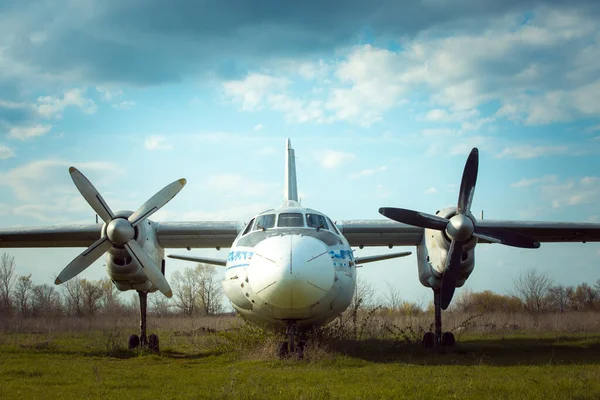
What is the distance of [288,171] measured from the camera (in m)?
18.5

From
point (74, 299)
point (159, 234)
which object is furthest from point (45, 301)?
point (159, 234)

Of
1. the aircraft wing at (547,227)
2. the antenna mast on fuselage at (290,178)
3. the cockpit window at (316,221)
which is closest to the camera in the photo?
the cockpit window at (316,221)

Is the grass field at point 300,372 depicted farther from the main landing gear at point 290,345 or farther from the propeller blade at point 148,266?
the propeller blade at point 148,266

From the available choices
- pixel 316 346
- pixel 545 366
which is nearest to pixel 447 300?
pixel 545 366

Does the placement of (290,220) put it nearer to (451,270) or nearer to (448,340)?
(451,270)

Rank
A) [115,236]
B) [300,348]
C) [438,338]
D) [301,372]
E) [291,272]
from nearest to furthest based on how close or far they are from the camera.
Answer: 1. [301,372]
2. [291,272]
3. [300,348]
4. [115,236]
5. [438,338]

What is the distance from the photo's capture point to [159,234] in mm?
16453

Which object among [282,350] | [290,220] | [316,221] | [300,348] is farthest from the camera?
[316,221]

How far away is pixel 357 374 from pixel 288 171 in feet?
33.8

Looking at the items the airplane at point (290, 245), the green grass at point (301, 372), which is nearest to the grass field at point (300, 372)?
the green grass at point (301, 372)

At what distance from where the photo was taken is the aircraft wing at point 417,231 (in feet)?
51.6

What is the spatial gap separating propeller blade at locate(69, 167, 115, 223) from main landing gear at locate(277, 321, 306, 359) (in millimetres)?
6685

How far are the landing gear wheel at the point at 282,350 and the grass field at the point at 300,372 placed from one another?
207mm

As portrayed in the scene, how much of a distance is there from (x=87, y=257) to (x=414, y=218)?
8.63m
